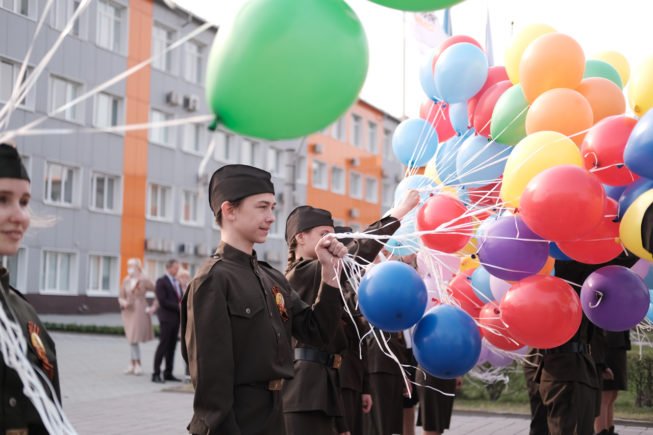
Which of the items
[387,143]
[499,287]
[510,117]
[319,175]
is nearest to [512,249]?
[499,287]

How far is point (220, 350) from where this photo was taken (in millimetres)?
3883

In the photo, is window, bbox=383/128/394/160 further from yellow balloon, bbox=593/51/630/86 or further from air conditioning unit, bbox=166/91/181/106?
yellow balloon, bbox=593/51/630/86

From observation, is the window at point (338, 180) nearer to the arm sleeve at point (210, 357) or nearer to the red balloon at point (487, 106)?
the red balloon at point (487, 106)

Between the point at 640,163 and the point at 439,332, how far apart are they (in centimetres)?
137

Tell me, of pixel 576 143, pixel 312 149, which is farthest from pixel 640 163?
pixel 312 149

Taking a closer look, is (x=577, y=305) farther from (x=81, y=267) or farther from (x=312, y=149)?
(x=312, y=149)

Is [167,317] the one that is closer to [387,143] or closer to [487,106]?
[487,106]

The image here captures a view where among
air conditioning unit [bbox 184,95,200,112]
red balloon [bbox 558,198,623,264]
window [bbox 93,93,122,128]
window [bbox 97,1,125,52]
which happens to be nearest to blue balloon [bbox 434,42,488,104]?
red balloon [bbox 558,198,623,264]

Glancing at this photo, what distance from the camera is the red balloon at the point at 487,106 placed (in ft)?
18.7

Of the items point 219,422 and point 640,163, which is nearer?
point 219,422

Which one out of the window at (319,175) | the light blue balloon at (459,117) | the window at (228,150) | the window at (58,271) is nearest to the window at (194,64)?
the window at (228,150)

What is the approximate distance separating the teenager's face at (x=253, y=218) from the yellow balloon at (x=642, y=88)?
2334 mm

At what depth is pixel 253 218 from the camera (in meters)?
4.25

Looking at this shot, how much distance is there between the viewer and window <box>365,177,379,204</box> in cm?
5175
